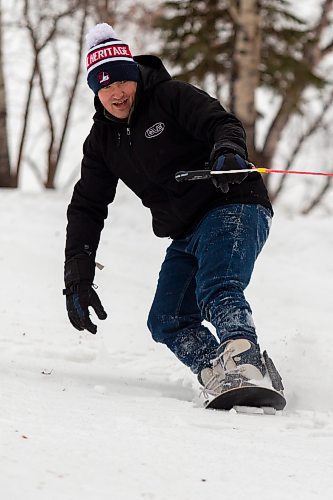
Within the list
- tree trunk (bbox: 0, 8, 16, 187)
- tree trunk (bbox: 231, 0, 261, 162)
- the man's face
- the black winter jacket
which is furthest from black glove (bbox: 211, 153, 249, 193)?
tree trunk (bbox: 0, 8, 16, 187)

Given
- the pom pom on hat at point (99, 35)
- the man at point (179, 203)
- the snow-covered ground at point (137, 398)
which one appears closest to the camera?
the snow-covered ground at point (137, 398)

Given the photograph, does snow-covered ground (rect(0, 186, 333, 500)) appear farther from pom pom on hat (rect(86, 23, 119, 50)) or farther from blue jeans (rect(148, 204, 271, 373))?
pom pom on hat (rect(86, 23, 119, 50))

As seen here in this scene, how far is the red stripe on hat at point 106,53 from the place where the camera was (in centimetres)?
342

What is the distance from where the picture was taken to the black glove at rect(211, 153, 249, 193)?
9.62ft

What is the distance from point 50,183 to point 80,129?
17.6 m

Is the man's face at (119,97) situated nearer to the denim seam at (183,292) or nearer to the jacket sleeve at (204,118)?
the jacket sleeve at (204,118)

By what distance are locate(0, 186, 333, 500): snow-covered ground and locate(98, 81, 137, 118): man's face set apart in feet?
4.09

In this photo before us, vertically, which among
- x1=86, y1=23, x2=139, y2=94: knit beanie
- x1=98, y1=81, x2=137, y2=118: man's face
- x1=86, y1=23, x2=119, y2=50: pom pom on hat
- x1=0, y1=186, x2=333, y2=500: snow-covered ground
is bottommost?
x1=0, y1=186, x2=333, y2=500: snow-covered ground

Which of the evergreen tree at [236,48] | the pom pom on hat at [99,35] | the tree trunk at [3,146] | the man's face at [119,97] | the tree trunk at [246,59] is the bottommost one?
the man's face at [119,97]

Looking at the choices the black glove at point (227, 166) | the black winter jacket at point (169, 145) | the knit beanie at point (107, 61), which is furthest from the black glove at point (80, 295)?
the black glove at point (227, 166)

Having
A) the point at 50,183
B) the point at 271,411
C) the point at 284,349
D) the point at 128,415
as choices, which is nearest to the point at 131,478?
the point at 128,415

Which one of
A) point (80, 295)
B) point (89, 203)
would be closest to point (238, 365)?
point (80, 295)

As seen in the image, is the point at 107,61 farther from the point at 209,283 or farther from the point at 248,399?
the point at 248,399

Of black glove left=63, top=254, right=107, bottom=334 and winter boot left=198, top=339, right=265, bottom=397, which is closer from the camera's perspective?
winter boot left=198, top=339, right=265, bottom=397
